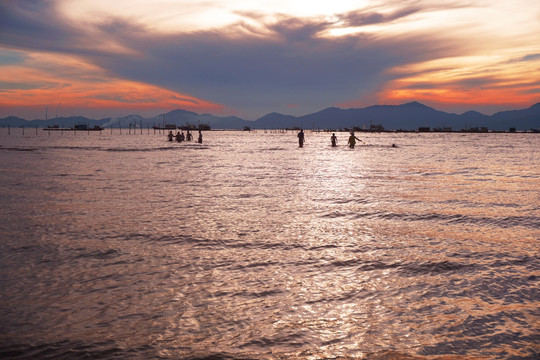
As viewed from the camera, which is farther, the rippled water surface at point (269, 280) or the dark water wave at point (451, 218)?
the dark water wave at point (451, 218)

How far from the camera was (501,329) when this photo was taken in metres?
5.35

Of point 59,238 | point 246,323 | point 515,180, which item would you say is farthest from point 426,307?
point 515,180

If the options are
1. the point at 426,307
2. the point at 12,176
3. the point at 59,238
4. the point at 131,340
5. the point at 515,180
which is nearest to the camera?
the point at 131,340

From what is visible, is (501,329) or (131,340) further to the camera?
(501,329)

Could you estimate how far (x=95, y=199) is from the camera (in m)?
16.2

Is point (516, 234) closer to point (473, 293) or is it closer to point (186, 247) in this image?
point (473, 293)

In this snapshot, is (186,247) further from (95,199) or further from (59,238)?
(95,199)

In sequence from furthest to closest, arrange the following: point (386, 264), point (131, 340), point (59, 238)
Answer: point (59, 238)
point (386, 264)
point (131, 340)

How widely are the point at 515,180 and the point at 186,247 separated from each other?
21.7 m

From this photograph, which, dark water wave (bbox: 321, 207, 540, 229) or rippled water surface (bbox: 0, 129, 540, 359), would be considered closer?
rippled water surface (bbox: 0, 129, 540, 359)

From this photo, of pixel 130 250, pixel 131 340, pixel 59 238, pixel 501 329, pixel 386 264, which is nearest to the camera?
pixel 131 340

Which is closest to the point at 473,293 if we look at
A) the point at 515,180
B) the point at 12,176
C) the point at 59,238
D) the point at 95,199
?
the point at 59,238

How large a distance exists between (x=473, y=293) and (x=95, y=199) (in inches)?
561

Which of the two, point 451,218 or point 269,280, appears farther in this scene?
point 451,218
